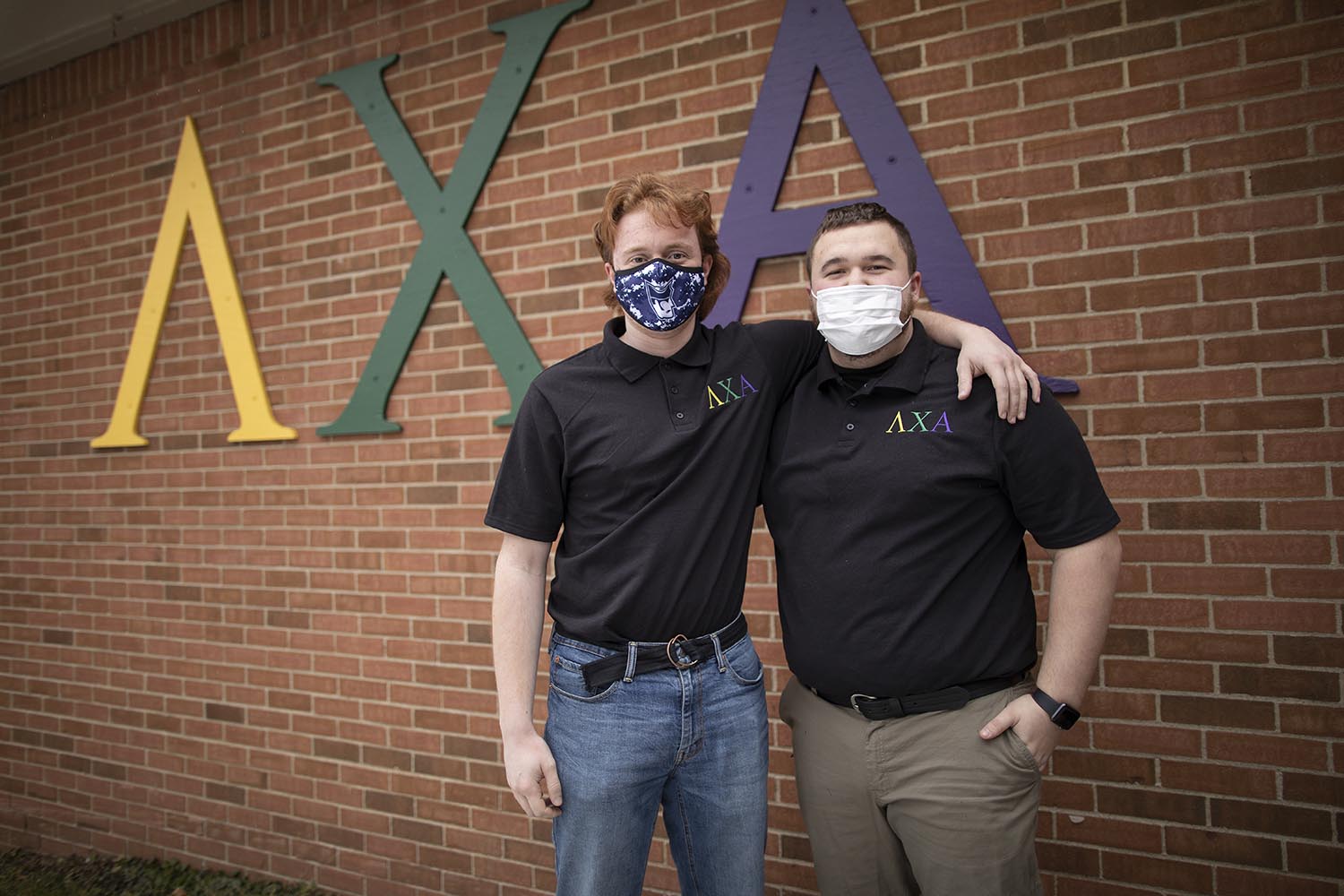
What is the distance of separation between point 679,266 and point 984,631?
1.00 m

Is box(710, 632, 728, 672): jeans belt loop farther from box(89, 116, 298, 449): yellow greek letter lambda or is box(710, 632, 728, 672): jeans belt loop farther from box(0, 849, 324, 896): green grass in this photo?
box(0, 849, 324, 896): green grass

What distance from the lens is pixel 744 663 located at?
1.91 m

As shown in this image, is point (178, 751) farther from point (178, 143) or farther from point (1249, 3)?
point (1249, 3)

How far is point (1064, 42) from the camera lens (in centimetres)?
242

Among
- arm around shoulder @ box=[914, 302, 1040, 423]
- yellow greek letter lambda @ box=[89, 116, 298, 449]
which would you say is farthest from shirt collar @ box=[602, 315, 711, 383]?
yellow greek letter lambda @ box=[89, 116, 298, 449]

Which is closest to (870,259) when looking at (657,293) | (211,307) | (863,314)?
(863,314)

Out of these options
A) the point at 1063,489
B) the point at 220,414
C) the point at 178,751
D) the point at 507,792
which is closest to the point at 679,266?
the point at 1063,489

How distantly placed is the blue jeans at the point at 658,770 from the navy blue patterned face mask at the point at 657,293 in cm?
73

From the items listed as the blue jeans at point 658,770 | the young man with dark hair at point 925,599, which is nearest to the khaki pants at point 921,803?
the young man with dark hair at point 925,599

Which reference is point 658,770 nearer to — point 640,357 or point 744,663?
point 744,663

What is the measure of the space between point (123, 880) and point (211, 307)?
2599mm

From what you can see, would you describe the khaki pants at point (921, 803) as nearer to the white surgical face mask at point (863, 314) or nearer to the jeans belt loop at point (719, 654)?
the jeans belt loop at point (719, 654)

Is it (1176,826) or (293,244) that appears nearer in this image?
(1176,826)

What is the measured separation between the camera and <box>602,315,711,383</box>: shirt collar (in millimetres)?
1900
